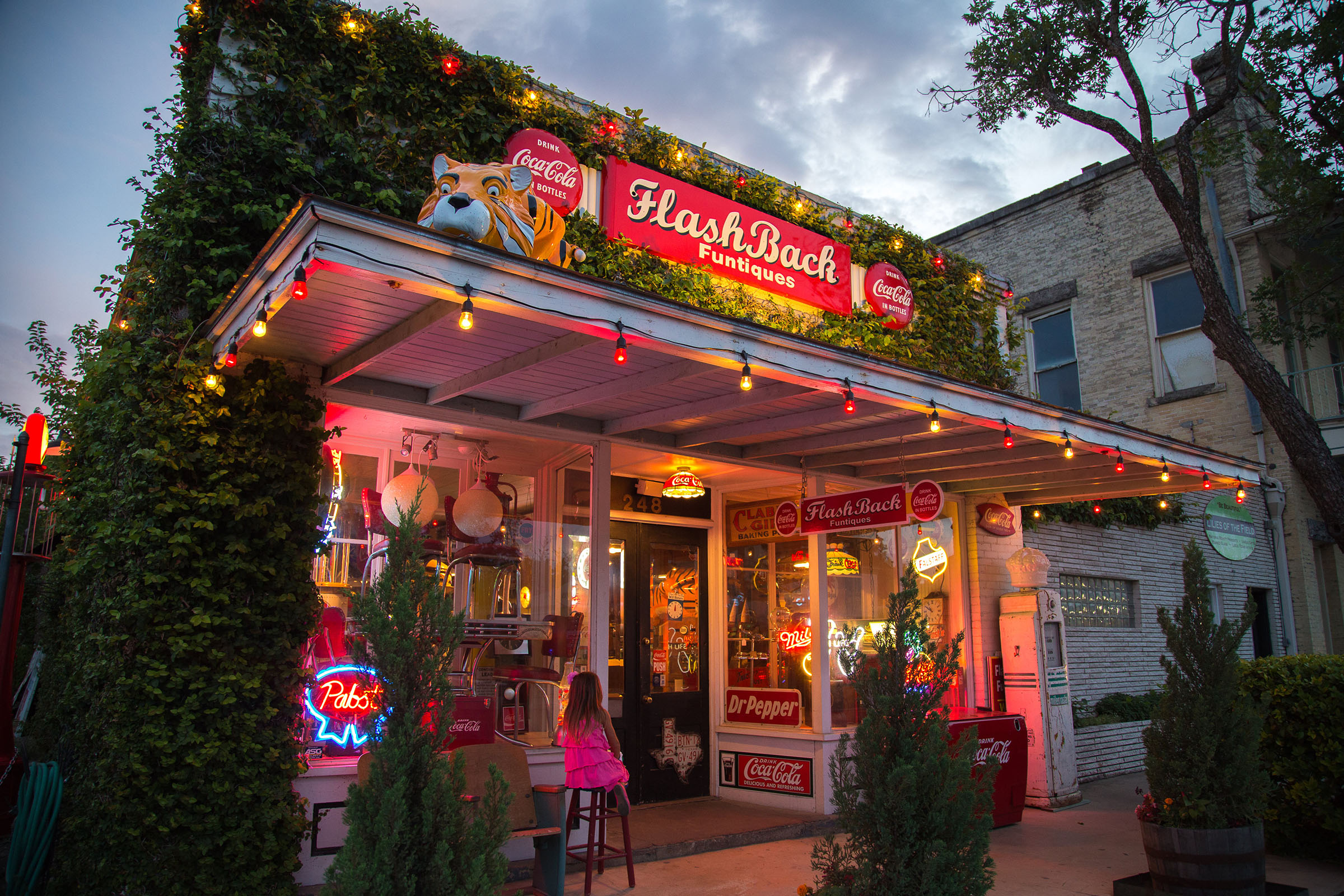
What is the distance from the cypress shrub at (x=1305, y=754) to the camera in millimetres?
6527

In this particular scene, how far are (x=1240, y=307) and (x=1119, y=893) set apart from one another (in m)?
11.3

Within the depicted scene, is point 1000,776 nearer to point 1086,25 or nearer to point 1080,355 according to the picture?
point 1086,25

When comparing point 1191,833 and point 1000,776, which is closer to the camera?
point 1191,833

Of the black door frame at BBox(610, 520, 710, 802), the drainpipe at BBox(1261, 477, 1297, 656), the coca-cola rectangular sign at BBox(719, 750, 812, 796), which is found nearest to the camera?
the coca-cola rectangular sign at BBox(719, 750, 812, 796)

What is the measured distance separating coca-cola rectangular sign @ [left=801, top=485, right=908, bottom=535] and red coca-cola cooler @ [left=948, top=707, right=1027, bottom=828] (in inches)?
82.2

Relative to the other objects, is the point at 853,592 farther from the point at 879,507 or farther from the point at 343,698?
the point at 343,698

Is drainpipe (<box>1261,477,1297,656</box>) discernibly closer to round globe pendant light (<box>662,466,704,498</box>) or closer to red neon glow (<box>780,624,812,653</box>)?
red neon glow (<box>780,624,812,653</box>)

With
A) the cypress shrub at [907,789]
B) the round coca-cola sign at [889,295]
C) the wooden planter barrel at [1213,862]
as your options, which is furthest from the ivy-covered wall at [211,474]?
the wooden planter barrel at [1213,862]

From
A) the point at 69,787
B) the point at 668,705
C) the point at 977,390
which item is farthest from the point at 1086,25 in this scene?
the point at 69,787

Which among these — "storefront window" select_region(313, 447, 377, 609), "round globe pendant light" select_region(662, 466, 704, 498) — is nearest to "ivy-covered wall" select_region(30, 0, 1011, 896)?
"storefront window" select_region(313, 447, 377, 609)

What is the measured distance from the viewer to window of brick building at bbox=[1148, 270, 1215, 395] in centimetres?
1399

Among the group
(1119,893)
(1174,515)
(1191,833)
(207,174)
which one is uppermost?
(207,174)

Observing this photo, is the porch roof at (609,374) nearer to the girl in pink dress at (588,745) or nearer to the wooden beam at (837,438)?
the wooden beam at (837,438)

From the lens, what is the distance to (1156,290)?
573 inches
